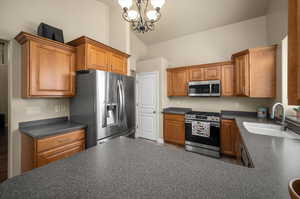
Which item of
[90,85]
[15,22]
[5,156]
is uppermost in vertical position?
[15,22]

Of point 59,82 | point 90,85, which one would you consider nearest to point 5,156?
point 59,82

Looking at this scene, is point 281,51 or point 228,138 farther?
point 228,138

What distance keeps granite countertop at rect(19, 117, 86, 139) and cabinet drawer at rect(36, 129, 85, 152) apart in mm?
60

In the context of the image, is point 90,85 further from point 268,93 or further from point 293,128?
point 268,93

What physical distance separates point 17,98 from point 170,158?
231 cm

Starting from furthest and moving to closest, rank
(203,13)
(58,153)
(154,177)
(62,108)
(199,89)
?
1. (199,89)
2. (203,13)
3. (62,108)
4. (58,153)
5. (154,177)

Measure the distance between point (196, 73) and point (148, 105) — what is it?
1.65 meters

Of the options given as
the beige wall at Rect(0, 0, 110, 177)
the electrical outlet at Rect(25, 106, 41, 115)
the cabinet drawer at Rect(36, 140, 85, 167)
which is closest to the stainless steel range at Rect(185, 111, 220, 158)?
the cabinet drawer at Rect(36, 140, 85, 167)

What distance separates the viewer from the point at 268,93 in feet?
7.63

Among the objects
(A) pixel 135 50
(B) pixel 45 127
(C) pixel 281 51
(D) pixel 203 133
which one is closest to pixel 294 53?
(C) pixel 281 51

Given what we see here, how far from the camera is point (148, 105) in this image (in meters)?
3.91

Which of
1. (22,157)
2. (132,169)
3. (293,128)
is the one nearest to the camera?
(132,169)

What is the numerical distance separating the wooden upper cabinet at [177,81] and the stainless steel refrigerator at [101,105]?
1.75 m

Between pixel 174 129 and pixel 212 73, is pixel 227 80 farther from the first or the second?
pixel 174 129
